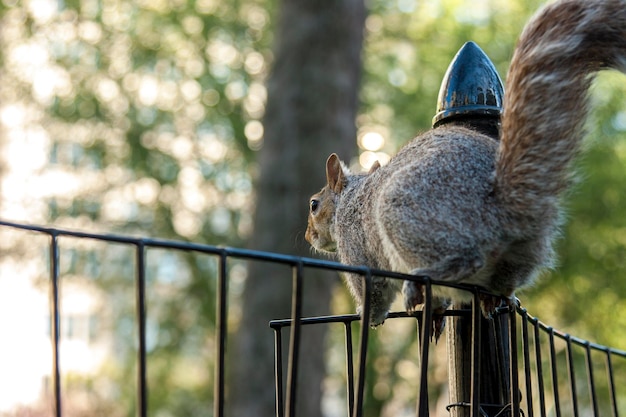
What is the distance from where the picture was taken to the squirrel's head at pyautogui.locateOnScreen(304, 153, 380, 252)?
213 cm

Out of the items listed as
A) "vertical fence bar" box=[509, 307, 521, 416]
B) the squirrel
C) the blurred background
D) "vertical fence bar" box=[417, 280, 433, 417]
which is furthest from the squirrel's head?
the blurred background

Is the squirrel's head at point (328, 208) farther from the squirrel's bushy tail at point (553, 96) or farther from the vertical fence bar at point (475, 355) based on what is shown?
the vertical fence bar at point (475, 355)

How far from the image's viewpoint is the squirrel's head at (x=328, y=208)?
213cm

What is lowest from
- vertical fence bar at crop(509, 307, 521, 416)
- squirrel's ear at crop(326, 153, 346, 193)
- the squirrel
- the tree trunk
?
vertical fence bar at crop(509, 307, 521, 416)

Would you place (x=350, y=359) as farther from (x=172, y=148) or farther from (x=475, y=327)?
(x=172, y=148)

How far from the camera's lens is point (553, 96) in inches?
51.8

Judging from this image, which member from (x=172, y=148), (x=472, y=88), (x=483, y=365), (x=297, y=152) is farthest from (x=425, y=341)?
(x=172, y=148)

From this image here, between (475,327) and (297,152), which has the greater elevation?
(297,152)

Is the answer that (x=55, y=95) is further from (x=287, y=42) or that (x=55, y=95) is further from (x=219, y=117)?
(x=287, y=42)

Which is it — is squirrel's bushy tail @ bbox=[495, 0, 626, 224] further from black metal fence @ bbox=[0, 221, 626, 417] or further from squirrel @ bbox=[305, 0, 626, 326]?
black metal fence @ bbox=[0, 221, 626, 417]

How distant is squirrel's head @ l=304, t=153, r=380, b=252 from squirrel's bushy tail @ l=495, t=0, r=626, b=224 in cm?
80

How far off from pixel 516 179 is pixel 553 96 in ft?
0.47

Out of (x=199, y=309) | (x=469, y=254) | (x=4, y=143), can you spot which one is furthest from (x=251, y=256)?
(x=199, y=309)

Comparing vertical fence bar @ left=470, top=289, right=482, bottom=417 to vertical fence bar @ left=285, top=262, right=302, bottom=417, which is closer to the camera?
vertical fence bar @ left=285, top=262, right=302, bottom=417
